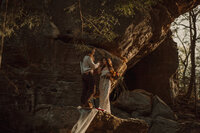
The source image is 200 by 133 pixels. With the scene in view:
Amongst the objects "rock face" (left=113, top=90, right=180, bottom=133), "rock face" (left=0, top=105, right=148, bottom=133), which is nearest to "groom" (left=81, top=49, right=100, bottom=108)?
"rock face" (left=0, top=105, right=148, bottom=133)

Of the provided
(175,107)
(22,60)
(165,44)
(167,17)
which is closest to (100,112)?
(22,60)

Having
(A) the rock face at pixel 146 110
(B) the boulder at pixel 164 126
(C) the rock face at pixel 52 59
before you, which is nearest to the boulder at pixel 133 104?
(A) the rock face at pixel 146 110

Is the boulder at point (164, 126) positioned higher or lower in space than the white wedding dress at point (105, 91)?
lower

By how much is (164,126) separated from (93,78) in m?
6.55

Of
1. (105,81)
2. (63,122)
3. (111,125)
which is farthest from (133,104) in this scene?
(111,125)

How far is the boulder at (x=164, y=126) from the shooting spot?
10.8 m

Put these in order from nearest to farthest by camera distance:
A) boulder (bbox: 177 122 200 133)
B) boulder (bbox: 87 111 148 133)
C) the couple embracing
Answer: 1. boulder (bbox: 87 111 148 133)
2. the couple embracing
3. boulder (bbox: 177 122 200 133)

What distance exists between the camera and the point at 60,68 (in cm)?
880

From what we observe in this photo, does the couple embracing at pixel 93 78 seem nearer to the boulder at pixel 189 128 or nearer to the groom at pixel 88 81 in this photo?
the groom at pixel 88 81

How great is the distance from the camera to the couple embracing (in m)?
6.11

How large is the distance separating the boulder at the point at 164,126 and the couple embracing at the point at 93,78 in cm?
549

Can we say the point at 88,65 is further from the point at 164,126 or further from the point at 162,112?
the point at 162,112

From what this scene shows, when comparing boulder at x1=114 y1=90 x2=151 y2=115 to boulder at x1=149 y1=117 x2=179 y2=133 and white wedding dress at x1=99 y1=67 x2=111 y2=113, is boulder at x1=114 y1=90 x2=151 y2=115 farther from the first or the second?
white wedding dress at x1=99 y1=67 x2=111 y2=113

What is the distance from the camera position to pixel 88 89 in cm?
618
